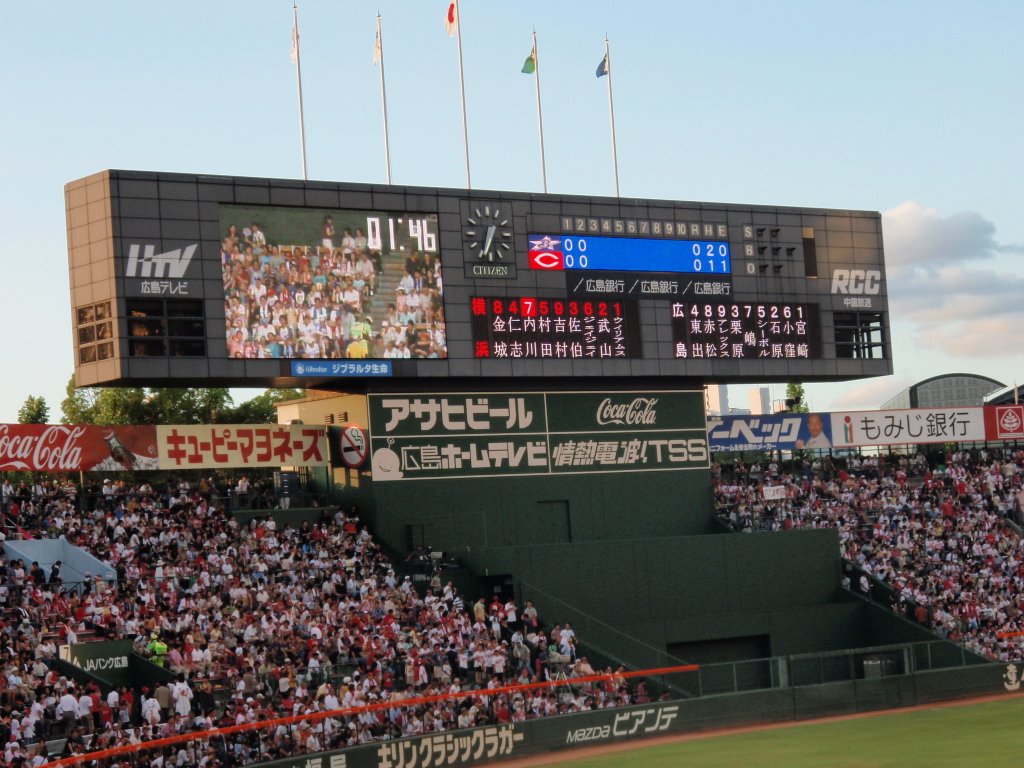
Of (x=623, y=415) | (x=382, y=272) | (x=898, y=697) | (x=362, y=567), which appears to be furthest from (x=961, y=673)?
(x=382, y=272)

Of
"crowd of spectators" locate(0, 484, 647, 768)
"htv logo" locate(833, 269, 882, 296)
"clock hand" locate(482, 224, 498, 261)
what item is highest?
"clock hand" locate(482, 224, 498, 261)

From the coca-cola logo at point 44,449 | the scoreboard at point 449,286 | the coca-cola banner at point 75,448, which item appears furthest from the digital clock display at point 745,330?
the coca-cola logo at point 44,449

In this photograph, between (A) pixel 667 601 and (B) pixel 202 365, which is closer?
(B) pixel 202 365

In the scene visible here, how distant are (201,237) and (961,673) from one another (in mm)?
17865

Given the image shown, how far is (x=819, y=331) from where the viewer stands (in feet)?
117

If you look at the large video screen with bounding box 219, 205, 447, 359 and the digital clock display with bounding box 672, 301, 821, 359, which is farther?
the digital clock display with bounding box 672, 301, 821, 359

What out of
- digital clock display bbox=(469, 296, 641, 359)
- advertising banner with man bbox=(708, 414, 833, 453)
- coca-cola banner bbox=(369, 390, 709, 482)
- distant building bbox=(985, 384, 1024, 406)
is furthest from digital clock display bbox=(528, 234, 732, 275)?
distant building bbox=(985, 384, 1024, 406)

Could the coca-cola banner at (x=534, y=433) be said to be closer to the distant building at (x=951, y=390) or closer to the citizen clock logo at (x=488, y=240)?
the citizen clock logo at (x=488, y=240)

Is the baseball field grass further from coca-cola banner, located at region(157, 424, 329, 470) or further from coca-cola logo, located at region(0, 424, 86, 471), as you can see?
coca-cola logo, located at region(0, 424, 86, 471)

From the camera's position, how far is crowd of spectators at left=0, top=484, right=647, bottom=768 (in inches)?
875

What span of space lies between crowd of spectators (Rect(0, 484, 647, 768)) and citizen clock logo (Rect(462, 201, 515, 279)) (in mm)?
6333

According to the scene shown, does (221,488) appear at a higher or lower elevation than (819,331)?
lower

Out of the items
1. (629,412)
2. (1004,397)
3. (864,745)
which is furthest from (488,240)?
(1004,397)

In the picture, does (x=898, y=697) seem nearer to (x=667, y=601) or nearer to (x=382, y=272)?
(x=667, y=601)
